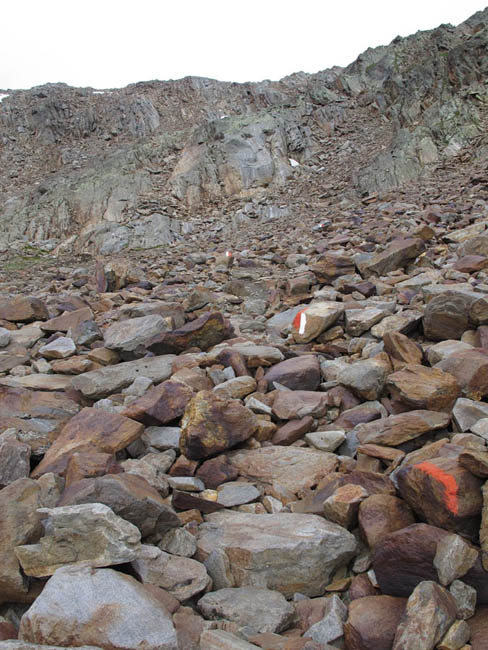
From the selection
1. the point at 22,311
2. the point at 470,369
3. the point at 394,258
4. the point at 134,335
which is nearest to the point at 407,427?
the point at 470,369

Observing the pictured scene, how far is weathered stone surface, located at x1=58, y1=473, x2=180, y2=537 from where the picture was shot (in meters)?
2.66

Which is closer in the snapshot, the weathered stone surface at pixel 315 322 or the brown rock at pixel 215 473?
the brown rock at pixel 215 473

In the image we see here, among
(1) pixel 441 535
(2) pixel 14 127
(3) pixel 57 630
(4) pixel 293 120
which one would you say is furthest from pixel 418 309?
(2) pixel 14 127

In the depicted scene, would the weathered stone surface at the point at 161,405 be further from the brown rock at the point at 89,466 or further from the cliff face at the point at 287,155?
the cliff face at the point at 287,155

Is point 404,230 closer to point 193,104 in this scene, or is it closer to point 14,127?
point 193,104

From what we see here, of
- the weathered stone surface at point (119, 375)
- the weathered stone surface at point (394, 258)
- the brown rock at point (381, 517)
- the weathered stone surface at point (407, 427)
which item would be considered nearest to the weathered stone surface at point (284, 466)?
the weathered stone surface at point (407, 427)

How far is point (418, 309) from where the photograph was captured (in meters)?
6.09

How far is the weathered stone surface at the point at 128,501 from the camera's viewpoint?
2.66 metres

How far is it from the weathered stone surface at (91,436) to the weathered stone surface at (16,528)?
63 centimetres

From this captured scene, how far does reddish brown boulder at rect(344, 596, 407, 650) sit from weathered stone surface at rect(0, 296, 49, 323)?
24.3 feet

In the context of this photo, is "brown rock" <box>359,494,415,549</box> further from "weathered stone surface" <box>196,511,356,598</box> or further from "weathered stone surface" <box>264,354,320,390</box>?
"weathered stone surface" <box>264,354,320,390</box>

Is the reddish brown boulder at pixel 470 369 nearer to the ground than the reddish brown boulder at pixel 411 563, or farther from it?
farther from it

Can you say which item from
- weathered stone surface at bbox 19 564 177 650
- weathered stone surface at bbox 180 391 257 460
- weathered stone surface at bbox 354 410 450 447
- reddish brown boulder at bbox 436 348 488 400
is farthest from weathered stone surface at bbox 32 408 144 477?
reddish brown boulder at bbox 436 348 488 400

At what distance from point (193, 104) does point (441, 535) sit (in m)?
44.4
